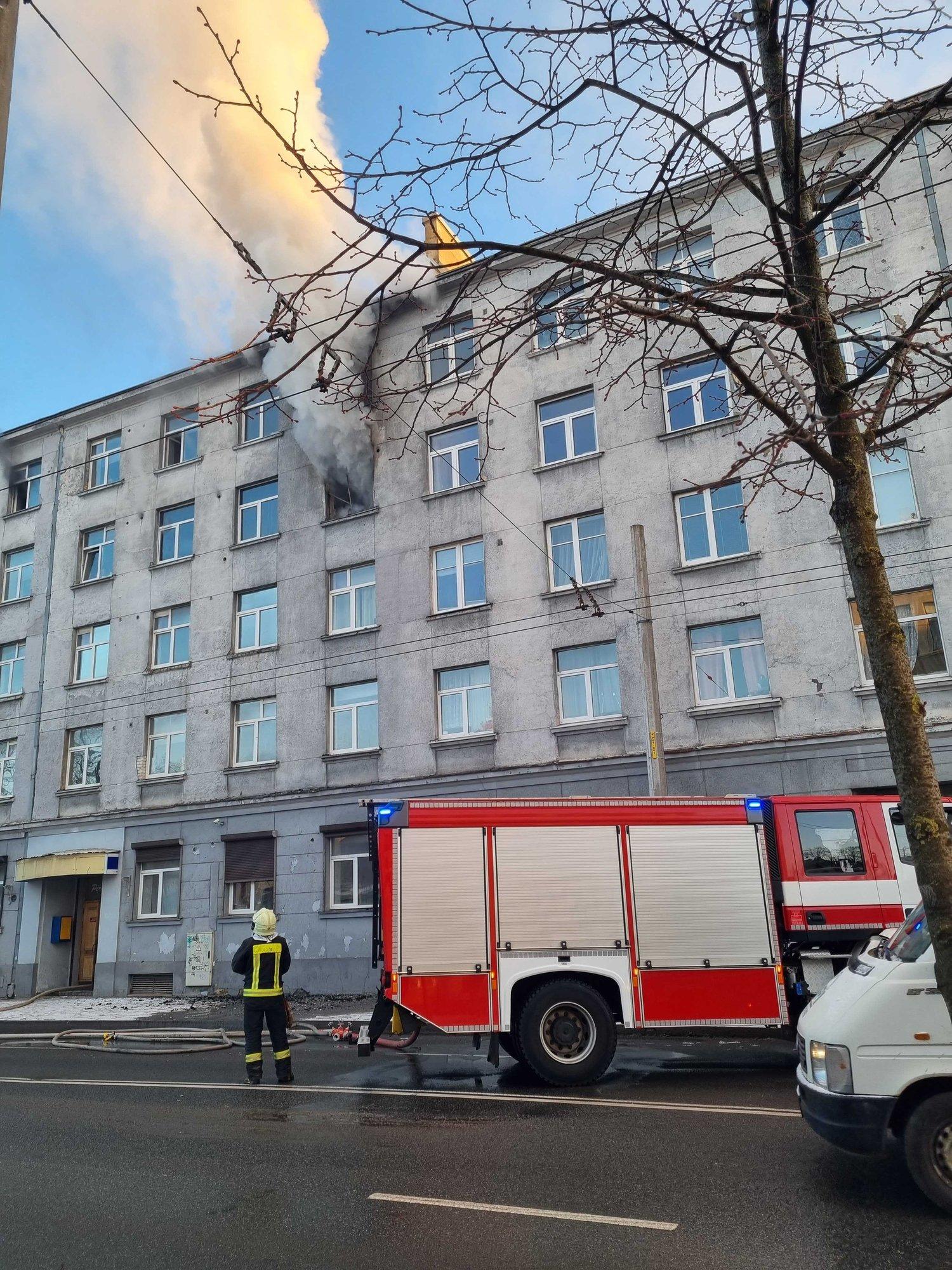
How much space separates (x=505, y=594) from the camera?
2038cm

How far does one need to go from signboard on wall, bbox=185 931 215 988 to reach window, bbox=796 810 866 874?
51.7ft

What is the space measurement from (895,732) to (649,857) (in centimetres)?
667

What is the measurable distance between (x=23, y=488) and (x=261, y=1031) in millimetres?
24513

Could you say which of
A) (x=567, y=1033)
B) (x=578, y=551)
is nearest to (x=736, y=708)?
(x=578, y=551)

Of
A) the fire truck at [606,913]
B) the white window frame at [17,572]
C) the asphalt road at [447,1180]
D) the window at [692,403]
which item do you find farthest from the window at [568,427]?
the white window frame at [17,572]

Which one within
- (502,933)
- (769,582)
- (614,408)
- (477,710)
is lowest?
(502,933)

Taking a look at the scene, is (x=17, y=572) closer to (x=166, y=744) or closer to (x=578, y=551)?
(x=166, y=744)

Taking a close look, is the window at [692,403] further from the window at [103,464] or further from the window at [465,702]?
the window at [103,464]

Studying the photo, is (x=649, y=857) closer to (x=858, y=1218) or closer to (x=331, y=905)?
(x=858, y=1218)

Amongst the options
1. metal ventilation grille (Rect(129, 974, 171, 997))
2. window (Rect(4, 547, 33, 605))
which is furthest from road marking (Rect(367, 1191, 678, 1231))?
window (Rect(4, 547, 33, 605))

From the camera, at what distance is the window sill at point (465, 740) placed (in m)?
19.8

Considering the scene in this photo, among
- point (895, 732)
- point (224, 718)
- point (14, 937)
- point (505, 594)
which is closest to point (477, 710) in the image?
point (505, 594)

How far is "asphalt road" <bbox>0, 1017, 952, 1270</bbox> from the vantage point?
4.84 m

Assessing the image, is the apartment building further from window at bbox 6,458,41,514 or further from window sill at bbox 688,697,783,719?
window at bbox 6,458,41,514
